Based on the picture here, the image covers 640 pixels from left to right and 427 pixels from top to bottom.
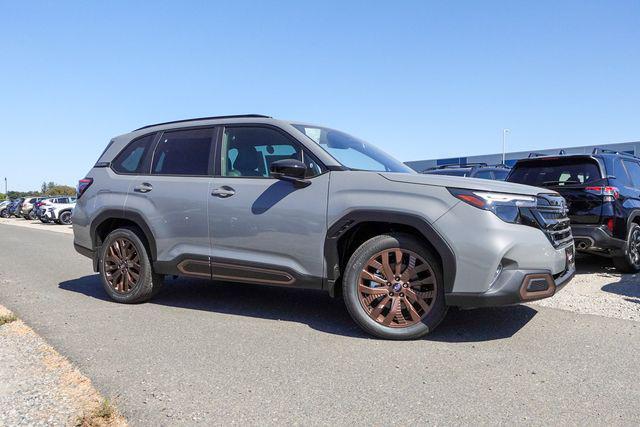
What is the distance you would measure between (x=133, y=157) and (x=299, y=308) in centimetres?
249

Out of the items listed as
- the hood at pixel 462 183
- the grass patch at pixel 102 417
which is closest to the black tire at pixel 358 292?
the hood at pixel 462 183

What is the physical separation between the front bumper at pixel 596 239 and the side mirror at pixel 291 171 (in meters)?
4.19

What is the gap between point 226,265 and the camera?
477 centimetres

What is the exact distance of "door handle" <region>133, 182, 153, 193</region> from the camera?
5.32m

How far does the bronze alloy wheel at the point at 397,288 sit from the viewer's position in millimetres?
4041

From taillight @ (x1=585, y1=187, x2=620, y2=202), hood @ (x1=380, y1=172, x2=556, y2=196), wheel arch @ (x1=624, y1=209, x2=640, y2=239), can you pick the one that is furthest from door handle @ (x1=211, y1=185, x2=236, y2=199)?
wheel arch @ (x1=624, y1=209, x2=640, y2=239)

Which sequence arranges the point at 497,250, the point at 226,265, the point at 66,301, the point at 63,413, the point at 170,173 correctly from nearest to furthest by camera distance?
the point at 63,413 < the point at 497,250 < the point at 226,265 < the point at 170,173 < the point at 66,301

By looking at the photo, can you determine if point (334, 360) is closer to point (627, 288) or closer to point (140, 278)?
point (140, 278)

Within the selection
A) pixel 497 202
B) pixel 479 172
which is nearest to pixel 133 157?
pixel 497 202

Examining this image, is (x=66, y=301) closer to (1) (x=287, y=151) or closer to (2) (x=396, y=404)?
(1) (x=287, y=151)

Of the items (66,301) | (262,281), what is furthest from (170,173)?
(66,301)

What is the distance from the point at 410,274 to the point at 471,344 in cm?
72

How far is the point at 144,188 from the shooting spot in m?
5.35

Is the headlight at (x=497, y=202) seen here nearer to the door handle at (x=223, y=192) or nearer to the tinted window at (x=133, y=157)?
the door handle at (x=223, y=192)
